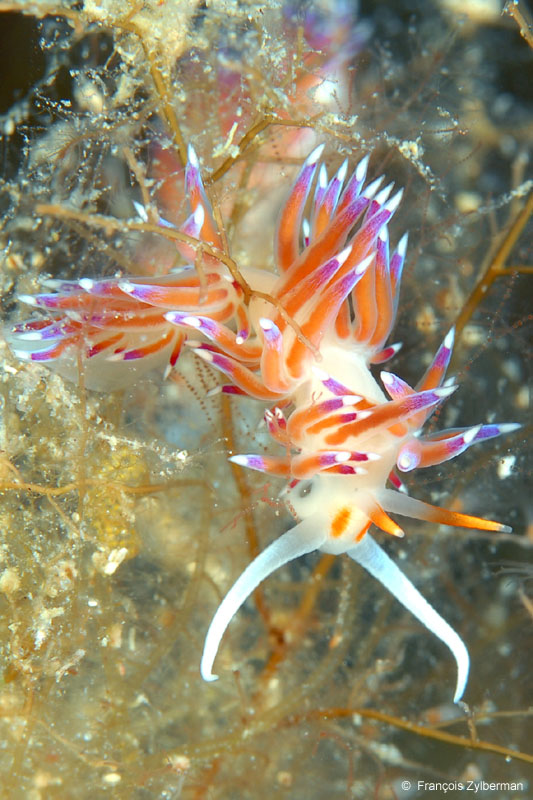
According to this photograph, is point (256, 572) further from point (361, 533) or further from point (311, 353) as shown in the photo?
point (311, 353)

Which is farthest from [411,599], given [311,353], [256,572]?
[311,353]

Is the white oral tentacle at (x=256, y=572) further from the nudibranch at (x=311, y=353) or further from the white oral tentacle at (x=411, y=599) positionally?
the white oral tentacle at (x=411, y=599)

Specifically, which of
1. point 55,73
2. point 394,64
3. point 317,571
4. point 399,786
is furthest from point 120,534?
point 394,64

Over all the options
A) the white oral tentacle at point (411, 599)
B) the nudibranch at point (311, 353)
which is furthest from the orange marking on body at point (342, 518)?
the white oral tentacle at point (411, 599)

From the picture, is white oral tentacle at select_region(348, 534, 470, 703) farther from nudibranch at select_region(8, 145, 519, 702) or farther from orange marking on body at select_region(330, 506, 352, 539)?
orange marking on body at select_region(330, 506, 352, 539)

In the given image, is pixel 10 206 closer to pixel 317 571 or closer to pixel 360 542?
pixel 360 542

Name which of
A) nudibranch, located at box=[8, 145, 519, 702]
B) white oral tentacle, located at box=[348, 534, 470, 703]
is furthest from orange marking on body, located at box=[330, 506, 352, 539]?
white oral tentacle, located at box=[348, 534, 470, 703]

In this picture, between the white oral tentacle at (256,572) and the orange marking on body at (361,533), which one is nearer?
the white oral tentacle at (256,572)
